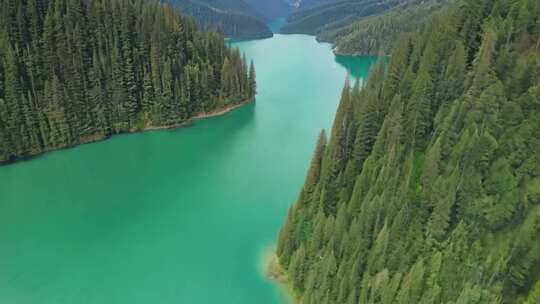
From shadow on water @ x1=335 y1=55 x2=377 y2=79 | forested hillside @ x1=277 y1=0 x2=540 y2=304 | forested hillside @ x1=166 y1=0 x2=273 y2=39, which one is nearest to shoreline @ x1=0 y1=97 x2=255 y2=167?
forested hillside @ x1=277 y1=0 x2=540 y2=304

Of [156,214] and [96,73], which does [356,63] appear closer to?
[96,73]

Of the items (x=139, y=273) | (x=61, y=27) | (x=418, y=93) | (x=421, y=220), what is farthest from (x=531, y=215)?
(x=61, y=27)

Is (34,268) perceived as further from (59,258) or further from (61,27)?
(61,27)

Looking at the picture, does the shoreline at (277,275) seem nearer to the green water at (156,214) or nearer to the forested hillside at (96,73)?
the green water at (156,214)

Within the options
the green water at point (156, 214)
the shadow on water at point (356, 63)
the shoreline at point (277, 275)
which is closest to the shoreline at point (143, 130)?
the green water at point (156, 214)

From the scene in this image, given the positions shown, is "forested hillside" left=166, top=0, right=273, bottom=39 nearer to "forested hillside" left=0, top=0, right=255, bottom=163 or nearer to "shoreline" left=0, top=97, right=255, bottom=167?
"forested hillside" left=0, top=0, right=255, bottom=163

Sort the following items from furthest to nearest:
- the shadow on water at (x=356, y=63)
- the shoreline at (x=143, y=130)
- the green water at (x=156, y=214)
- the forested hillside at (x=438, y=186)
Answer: the shadow on water at (x=356, y=63) → the shoreline at (x=143, y=130) → the green water at (x=156, y=214) → the forested hillside at (x=438, y=186)

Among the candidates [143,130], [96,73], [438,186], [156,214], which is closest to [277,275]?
[438,186]
